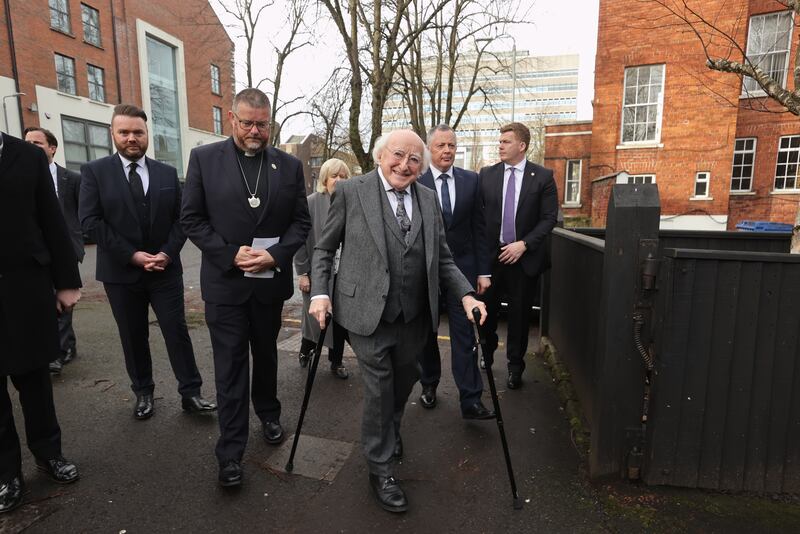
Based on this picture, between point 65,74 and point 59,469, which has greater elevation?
point 65,74

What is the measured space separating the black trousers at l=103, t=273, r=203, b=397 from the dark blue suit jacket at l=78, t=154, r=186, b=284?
9 centimetres

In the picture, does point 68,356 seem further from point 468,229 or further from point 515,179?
point 515,179

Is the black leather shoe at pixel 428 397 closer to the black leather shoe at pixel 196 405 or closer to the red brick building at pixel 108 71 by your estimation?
the black leather shoe at pixel 196 405

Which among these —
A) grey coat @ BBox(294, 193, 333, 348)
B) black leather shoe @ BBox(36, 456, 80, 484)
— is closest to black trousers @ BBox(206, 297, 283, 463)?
black leather shoe @ BBox(36, 456, 80, 484)

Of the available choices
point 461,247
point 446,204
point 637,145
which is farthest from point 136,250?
point 637,145

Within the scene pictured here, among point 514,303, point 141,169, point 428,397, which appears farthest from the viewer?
point 514,303

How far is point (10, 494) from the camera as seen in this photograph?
263 centimetres

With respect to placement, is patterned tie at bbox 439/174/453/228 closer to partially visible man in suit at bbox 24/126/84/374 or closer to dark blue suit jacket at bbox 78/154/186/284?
dark blue suit jacket at bbox 78/154/186/284

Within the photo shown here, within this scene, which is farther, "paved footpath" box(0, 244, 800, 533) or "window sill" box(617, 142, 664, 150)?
"window sill" box(617, 142, 664, 150)

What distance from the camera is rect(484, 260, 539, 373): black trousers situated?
4.32m

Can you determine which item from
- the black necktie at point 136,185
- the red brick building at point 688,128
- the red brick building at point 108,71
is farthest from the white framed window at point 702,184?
the red brick building at point 108,71

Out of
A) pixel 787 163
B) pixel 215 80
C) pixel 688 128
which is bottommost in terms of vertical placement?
pixel 787 163

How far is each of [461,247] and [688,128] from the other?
17745 millimetres

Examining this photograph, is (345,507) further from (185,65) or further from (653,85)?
(185,65)
